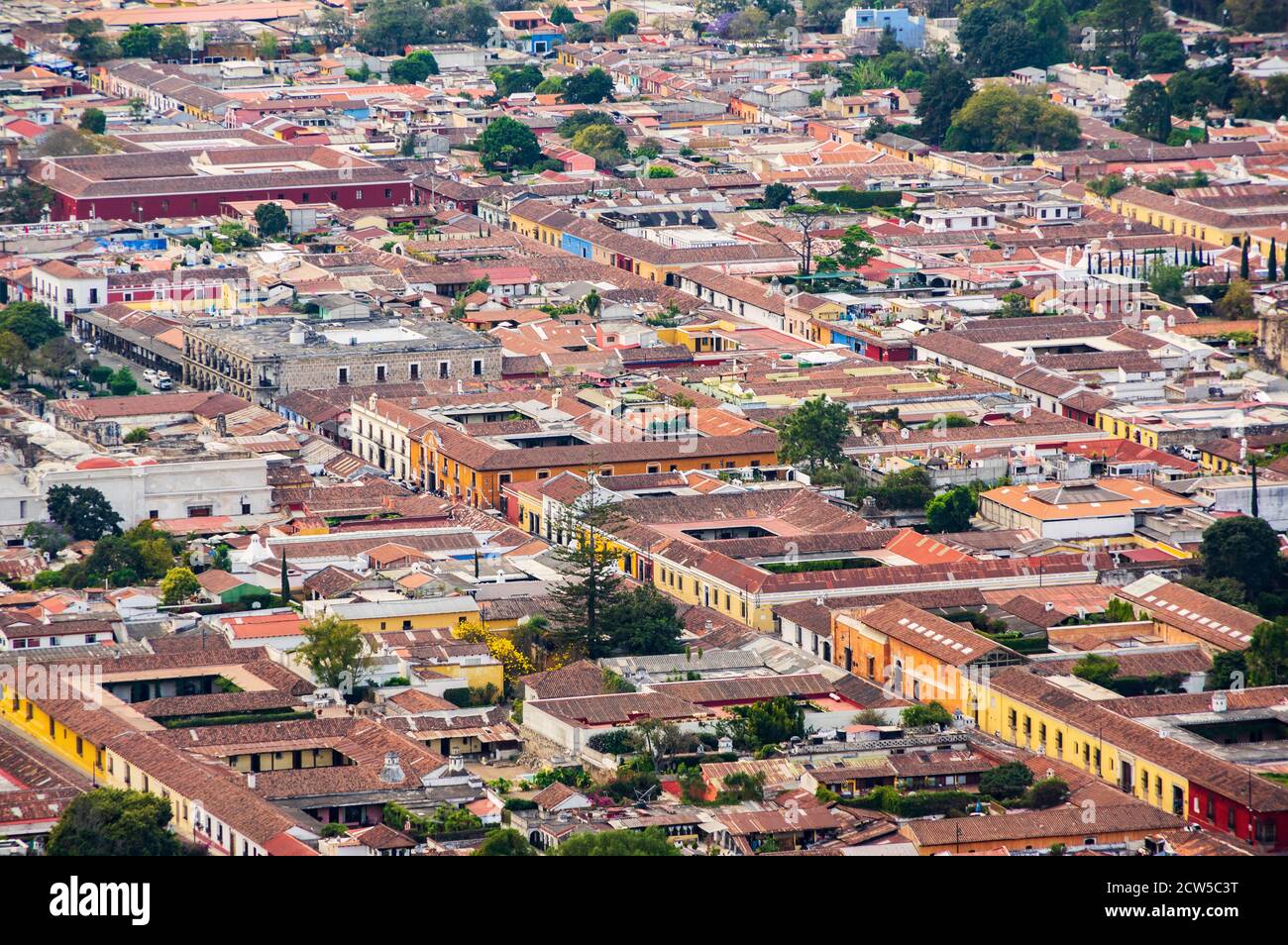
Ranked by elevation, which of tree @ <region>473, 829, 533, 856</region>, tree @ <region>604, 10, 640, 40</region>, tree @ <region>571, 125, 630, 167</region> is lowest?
tree @ <region>473, 829, 533, 856</region>

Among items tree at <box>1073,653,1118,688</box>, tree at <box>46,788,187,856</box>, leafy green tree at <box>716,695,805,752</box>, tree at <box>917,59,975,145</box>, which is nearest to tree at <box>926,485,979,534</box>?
tree at <box>1073,653,1118,688</box>

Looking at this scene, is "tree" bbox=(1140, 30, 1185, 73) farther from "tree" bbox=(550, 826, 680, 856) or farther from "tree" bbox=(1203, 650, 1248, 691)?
"tree" bbox=(550, 826, 680, 856)

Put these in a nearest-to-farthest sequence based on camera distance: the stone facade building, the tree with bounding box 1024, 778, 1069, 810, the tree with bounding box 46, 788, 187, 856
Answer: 1. the tree with bounding box 46, 788, 187, 856
2. the tree with bounding box 1024, 778, 1069, 810
3. the stone facade building

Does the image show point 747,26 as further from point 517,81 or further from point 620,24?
point 517,81

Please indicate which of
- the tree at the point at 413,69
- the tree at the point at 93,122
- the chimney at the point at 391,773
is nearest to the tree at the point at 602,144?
the tree at the point at 93,122

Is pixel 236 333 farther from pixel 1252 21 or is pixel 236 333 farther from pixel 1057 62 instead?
pixel 1252 21

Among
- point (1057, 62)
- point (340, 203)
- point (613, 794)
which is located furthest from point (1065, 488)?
point (1057, 62)
